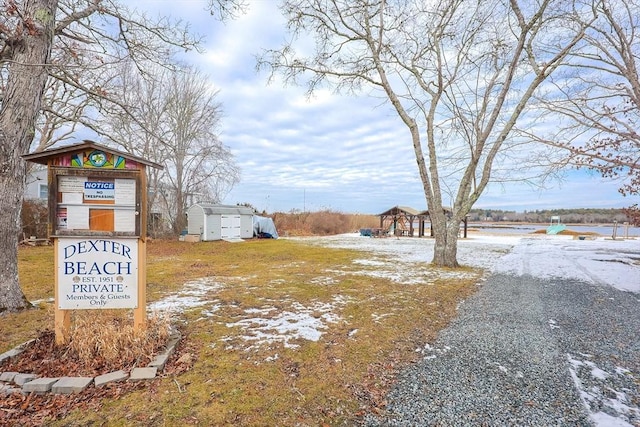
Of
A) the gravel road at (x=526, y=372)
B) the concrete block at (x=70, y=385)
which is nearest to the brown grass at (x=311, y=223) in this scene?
the gravel road at (x=526, y=372)

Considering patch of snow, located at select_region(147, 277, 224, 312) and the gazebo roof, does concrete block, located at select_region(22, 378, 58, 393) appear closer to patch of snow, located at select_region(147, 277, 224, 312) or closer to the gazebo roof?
patch of snow, located at select_region(147, 277, 224, 312)

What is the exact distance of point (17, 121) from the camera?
4129 millimetres

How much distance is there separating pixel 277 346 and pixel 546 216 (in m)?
68.0

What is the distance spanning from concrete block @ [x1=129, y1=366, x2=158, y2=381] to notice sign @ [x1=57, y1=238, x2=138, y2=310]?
78 cm

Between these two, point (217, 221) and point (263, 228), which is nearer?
point (217, 221)

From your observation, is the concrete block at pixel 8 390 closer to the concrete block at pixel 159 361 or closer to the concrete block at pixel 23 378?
the concrete block at pixel 23 378

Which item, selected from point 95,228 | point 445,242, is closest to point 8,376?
point 95,228

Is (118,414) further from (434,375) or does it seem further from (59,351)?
(434,375)

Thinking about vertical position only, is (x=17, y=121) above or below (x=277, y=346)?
above

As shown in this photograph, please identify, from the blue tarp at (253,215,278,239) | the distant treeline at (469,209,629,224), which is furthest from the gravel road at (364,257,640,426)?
the distant treeline at (469,209,629,224)

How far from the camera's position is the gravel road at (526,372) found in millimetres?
2260

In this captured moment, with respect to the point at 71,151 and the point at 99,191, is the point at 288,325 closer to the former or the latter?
the point at 99,191

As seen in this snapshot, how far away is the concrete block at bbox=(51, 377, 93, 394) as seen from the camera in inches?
93.0

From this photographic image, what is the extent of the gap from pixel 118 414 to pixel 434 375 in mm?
2560
